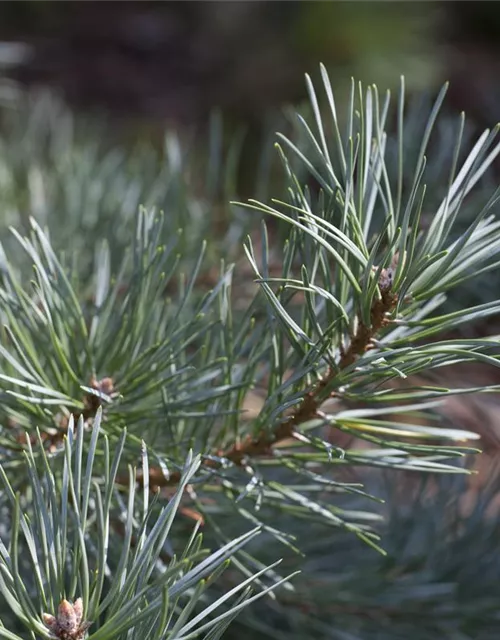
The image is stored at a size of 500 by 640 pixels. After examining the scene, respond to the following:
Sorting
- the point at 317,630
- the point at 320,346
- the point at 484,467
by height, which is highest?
the point at 320,346

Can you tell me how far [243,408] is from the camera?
0.28 metres

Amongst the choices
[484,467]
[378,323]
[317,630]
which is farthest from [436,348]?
[484,467]

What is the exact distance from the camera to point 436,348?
191mm

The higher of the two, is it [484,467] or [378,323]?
[378,323]

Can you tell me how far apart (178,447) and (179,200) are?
14 cm

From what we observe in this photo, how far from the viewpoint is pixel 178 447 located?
0.25 metres

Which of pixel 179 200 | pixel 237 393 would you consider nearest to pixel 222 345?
pixel 237 393

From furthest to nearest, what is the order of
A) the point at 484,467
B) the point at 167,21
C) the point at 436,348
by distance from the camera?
the point at 167,21 → the point at 484,467 → the point at 436,348

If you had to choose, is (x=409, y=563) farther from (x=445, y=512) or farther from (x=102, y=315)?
(x=102, y=315)

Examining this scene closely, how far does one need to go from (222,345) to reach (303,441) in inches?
1.5

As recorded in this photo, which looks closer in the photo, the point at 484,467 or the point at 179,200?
the point at 179,200

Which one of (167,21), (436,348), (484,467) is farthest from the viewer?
(167,21)

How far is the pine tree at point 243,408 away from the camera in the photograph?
0.61 ft

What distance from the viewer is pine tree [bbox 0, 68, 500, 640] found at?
184mm
